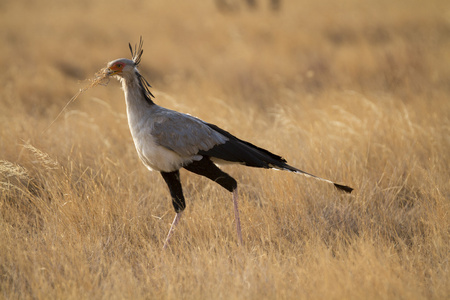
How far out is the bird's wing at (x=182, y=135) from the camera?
11.3 feet

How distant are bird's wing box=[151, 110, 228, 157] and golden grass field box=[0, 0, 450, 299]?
64 cm

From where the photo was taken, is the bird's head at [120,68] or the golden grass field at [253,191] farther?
the bird's head at [120,68]

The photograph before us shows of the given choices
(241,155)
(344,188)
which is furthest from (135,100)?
(344,188)

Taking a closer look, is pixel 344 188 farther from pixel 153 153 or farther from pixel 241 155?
pixel 153 153

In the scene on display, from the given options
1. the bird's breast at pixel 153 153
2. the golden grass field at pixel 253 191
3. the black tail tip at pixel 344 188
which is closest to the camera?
the golden grass field at pixel 253 191

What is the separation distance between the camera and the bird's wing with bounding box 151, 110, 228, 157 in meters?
3.45

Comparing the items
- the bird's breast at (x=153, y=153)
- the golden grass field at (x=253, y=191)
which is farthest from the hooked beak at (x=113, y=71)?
the golden grass field at (x=253, y=191)

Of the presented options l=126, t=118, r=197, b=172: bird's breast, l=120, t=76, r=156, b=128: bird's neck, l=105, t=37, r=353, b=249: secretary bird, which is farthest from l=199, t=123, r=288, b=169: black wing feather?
l=120, t=76, r=156, b=128: bird's neck

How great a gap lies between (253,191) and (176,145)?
50.6 inches

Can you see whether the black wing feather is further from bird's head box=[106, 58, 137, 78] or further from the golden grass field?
bird's head box=[106, 58, 137, 78]

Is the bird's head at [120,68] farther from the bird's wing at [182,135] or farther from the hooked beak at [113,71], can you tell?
the bird's wing at [182,135]

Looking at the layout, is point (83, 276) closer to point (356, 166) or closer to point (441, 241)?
point (441, 241)

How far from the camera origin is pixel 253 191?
4492 mm

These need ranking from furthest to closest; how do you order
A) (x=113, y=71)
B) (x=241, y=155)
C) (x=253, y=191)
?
(x=253, y=191) < (x=113, y=71) < (x=241, y=155)
